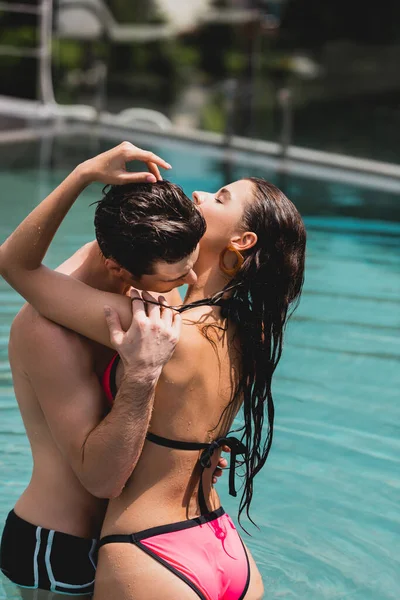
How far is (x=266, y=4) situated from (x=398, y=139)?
4.63 metres

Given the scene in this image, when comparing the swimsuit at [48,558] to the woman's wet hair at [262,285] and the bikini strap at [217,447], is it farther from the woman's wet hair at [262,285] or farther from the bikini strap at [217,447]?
the woman's wet hair at [262,285]

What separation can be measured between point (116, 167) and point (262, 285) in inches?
23.2

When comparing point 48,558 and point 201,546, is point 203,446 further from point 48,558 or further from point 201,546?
point 48,558

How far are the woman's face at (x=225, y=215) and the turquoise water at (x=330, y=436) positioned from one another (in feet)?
4.47

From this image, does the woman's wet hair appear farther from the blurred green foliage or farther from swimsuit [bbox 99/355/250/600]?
the blurred green foliage

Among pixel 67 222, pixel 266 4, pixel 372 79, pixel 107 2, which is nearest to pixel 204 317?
pixel 67 222

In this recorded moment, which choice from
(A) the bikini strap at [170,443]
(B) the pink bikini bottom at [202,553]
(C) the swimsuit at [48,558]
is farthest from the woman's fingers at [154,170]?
(C) the swimsuit at [48,558]

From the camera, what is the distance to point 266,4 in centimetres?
1833

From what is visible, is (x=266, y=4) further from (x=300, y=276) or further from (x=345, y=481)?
(x=300, y=276)

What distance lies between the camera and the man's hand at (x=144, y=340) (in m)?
2.60

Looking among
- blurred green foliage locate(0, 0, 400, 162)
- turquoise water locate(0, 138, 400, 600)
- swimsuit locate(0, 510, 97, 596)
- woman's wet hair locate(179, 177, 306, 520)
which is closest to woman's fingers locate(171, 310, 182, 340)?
woman's wet hair locate(179, 177, 306, 520)

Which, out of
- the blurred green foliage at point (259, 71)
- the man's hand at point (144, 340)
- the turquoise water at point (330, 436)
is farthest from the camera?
the blurred green foliage at point (259, 71)

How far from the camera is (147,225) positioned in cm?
262

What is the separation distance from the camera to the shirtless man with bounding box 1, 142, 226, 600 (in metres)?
2.63
